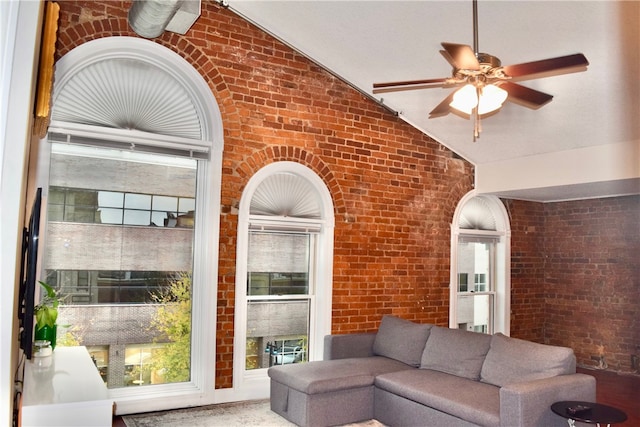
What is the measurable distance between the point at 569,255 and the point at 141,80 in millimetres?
6027

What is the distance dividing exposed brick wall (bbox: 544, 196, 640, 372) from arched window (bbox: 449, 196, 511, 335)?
2.84 feet

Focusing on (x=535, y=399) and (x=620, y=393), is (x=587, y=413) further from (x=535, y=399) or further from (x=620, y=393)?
(x=620, y=393)

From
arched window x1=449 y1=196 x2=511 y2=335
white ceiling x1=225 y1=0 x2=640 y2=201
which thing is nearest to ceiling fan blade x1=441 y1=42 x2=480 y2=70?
white ceiling x1=225 y1=0 x2=640 y2=201

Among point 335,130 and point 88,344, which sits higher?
point 335,130

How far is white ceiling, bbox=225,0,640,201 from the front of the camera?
420 centimetres

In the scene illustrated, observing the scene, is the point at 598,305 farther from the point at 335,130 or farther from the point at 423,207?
the point at 335,130

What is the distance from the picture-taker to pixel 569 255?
7637 mm

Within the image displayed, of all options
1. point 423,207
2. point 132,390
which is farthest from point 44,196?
point 423,207

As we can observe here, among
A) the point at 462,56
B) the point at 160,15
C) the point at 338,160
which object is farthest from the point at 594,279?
the point at 160,15

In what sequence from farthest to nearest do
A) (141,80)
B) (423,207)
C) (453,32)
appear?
(423,207) < (141,80) < (453,32)

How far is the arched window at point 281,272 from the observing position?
→ 5383 mm

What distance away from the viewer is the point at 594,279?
7336 mm

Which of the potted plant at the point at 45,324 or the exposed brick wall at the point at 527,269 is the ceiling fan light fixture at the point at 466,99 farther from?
the exposed brick wall at the point at 527,269

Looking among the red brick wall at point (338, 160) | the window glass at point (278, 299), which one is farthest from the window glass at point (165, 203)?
the window glass at point (278, 299)
